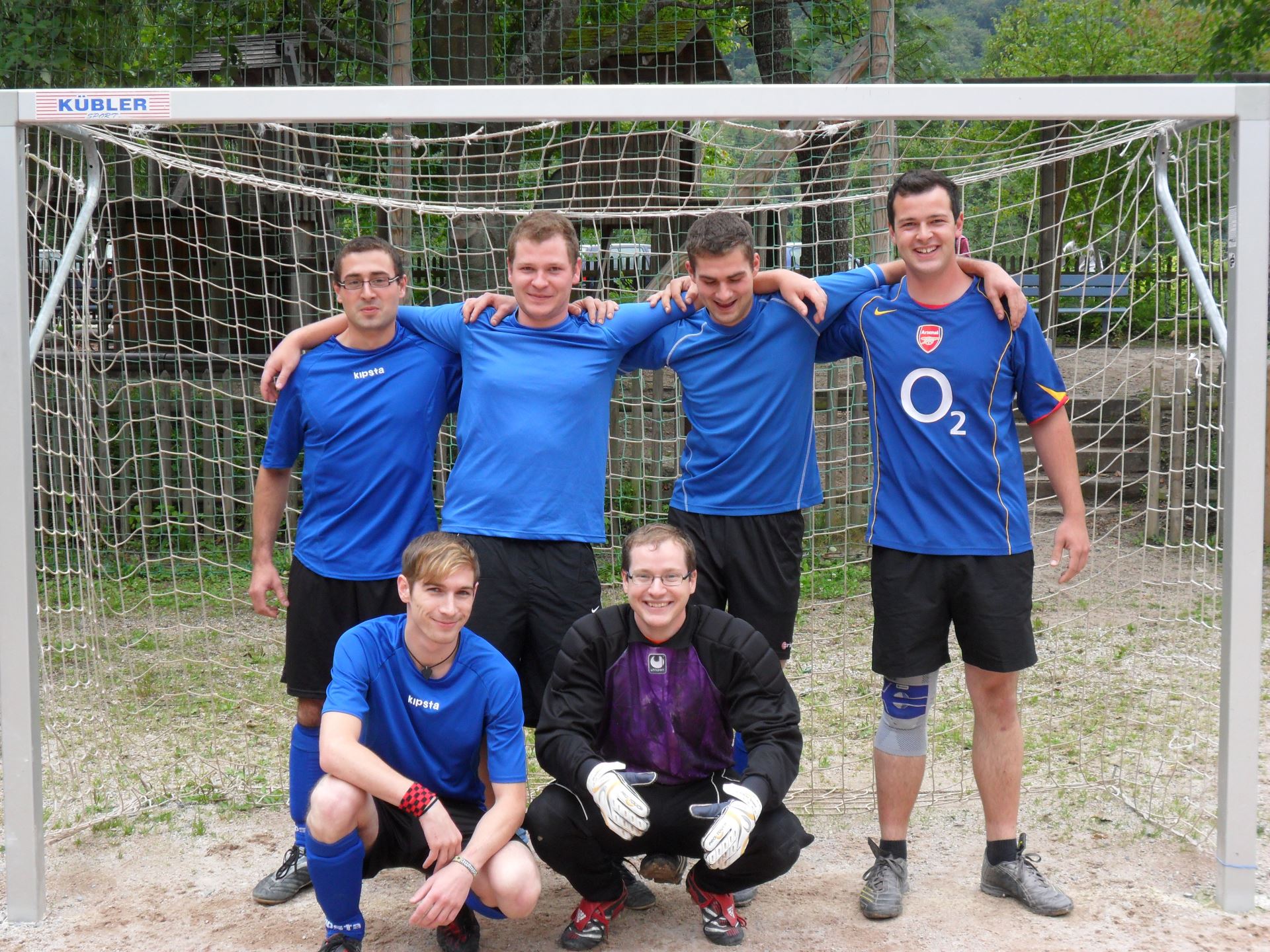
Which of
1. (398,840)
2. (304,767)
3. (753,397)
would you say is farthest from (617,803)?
(753,397)

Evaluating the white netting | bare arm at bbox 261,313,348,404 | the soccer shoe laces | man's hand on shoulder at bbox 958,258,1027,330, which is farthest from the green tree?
the soccer shoe laces

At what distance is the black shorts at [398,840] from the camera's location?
9.30ft

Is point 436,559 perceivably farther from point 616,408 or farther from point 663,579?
point 616,408

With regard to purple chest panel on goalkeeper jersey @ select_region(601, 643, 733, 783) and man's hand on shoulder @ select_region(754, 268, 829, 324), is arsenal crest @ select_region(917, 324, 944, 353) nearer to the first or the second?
man's hand on shoulder @ select_region(754, 268, 829, 324)

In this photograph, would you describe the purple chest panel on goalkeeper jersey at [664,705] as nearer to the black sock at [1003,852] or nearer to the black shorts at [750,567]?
the black shorts at [750,567]

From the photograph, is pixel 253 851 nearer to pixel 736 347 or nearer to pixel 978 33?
pixel 736 347

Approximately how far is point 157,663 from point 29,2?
406 centimetres

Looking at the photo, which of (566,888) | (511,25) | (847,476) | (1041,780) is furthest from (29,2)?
(1041,780)

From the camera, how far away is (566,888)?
3391 millimetres

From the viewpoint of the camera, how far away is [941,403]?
3150 mm

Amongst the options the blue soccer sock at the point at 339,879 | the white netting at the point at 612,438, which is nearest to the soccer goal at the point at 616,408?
the white netting at the point at 612,438

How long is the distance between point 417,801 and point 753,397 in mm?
1400

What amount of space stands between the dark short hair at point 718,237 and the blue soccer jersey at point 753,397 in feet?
0.76

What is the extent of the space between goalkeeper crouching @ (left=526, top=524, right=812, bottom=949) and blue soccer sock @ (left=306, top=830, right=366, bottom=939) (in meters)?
0.43
